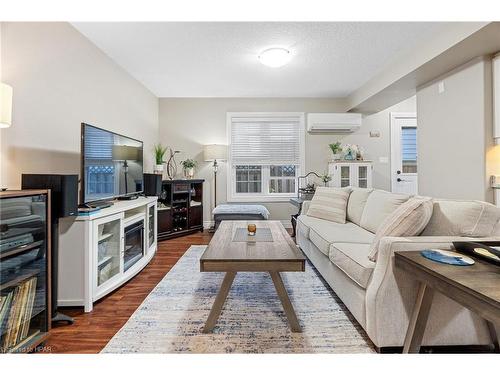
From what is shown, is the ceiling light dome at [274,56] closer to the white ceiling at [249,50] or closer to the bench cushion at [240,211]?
the white ceiling at [249,50]

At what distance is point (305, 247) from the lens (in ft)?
10.2

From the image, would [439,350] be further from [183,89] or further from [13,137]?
[183,89]

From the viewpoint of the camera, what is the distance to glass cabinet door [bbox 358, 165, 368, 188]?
4.70 meters

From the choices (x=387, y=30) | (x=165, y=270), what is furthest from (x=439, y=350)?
(x=387, y=30)

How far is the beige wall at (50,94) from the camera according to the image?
1.96 m

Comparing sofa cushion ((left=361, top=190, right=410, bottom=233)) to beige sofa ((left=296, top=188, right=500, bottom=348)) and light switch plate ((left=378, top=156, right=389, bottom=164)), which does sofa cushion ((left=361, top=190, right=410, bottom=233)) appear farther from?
light switch plate ((left=378, top=156, right=389, bottom=164))

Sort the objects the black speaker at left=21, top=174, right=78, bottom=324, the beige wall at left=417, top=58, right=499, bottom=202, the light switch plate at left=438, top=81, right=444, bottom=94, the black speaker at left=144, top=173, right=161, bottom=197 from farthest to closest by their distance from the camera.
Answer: the black speaker at left=144, top=173, right=161, bottom=197 → the light switch plate at left=438, top=81, right=444, bottom=94 → the beige wall at left=417, top=58, right=499, bottom=202 → the black speaker at left=21, top=174, right=78, bottom=324

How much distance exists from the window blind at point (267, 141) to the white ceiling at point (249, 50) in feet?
2.55

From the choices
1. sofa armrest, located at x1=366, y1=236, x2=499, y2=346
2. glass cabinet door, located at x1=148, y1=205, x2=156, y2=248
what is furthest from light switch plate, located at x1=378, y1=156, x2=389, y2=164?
glass cabinet door, located at x1=148, y1=205, x2=156, y2=248

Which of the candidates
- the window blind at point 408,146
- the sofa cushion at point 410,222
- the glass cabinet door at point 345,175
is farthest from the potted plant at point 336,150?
the sofa cushion at point 410,222

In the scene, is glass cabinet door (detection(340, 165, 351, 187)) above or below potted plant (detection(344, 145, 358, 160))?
below

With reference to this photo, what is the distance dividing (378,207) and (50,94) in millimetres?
3174

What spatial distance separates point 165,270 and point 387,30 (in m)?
3.44

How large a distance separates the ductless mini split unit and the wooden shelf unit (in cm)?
240
